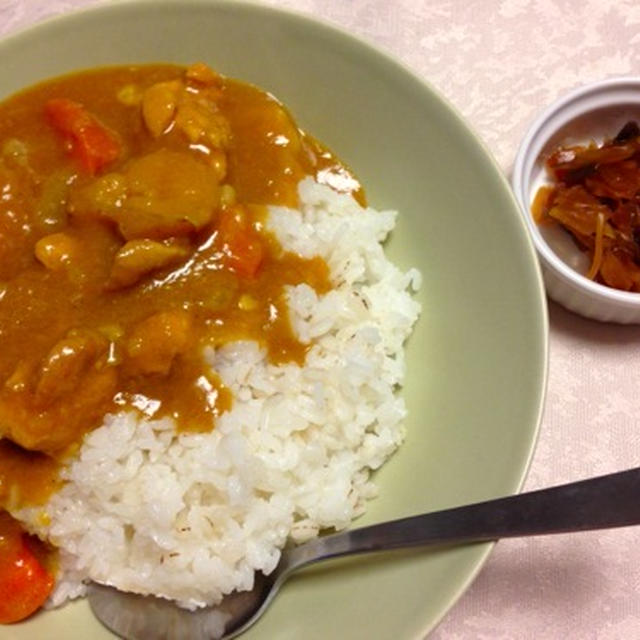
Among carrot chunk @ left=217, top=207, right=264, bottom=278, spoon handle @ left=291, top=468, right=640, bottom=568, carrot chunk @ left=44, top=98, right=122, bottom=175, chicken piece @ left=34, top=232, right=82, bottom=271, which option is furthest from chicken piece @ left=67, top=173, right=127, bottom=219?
spoon handle @ left=291, top=468, right=640, bottom=568

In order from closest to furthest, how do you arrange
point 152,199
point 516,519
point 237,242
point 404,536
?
point 516,519
point 404,536
point 152,199
point 237,242

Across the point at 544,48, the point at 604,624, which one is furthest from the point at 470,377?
the point at 544,48

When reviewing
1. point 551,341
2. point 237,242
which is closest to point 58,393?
point 237,242

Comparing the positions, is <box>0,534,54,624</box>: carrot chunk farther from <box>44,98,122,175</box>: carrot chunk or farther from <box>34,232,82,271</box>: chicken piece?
<box>44,98,122,175</box>: carrot chunk

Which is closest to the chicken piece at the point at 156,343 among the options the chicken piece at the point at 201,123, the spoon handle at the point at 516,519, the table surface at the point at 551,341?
the chicken piece at the point at 201,123

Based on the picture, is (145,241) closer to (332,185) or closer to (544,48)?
(332,185)

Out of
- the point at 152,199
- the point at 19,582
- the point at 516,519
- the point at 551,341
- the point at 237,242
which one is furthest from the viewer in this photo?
the point at 551,341

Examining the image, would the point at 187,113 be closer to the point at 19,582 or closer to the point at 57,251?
the point at 57,251
